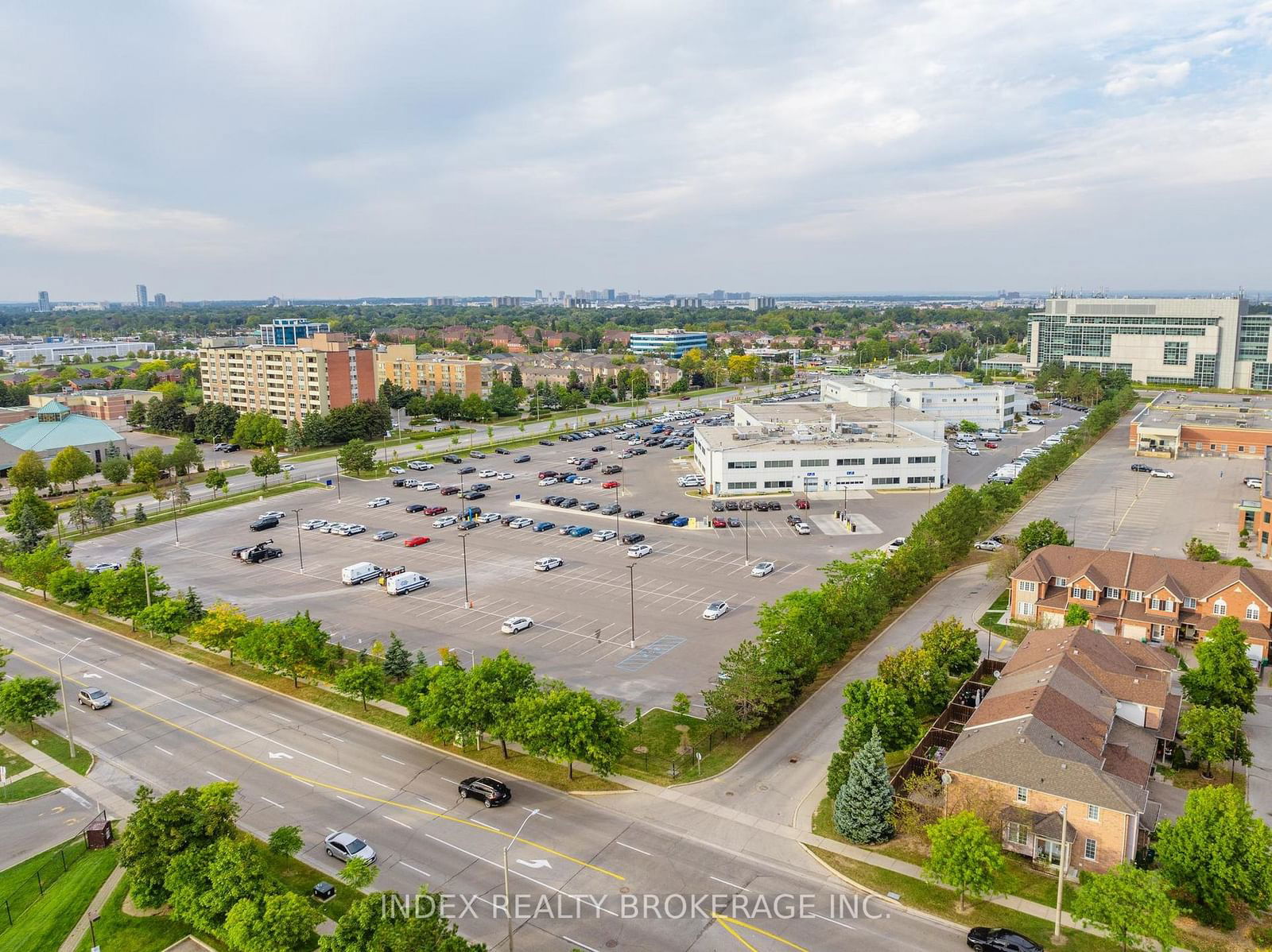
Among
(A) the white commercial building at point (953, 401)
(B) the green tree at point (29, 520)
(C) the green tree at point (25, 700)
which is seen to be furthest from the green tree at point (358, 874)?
(A) the white commercial building at point (953, 401)

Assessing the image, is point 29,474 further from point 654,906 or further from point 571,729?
point 654,906

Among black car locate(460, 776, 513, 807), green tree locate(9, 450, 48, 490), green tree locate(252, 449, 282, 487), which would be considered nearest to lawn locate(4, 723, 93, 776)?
black car locate(460, 776, 513, 807)

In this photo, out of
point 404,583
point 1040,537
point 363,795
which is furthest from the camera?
point 404,583

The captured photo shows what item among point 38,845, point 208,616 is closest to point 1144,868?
point 38,845

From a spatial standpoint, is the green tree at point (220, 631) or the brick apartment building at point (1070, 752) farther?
the green tree at point (220, 631)

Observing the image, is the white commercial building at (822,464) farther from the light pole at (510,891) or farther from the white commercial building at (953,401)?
the light pole at (510,891)

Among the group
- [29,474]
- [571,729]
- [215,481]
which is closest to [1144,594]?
[571,729]

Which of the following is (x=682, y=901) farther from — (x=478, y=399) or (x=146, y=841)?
(x=478, y=399)
